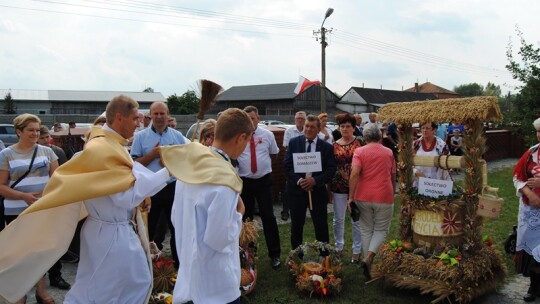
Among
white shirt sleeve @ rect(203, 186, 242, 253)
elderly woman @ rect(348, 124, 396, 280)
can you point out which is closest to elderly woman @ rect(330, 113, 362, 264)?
elderly woman @ rect(348, 124, 396, 280)

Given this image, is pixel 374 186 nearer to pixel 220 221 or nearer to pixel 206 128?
pixel 206 128

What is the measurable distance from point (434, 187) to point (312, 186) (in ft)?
4.73

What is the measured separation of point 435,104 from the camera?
5.04 meters

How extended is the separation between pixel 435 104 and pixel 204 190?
3.35 metres

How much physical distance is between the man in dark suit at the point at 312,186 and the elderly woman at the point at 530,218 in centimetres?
216

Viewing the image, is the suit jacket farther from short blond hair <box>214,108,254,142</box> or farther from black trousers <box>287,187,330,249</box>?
short blond hair <box>214,108,254,142</box>

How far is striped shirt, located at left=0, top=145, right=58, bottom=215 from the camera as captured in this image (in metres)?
4.59

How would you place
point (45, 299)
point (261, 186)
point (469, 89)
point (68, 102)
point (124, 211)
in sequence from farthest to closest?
1. point (469, 89)
2. point (68, 102)
3. point (261, 186)
4. point (45, 299)
5. point (124, 211)

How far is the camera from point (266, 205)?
596 cm

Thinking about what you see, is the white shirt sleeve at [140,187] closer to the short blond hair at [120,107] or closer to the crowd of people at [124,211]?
the crowd of people at [124,211]

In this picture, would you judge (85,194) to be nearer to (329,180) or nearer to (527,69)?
(329,180)

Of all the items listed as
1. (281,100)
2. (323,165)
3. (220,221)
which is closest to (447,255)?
(323,165)

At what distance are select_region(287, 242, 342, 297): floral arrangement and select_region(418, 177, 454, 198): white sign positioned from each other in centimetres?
124

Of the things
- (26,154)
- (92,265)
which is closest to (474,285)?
(92,265)
